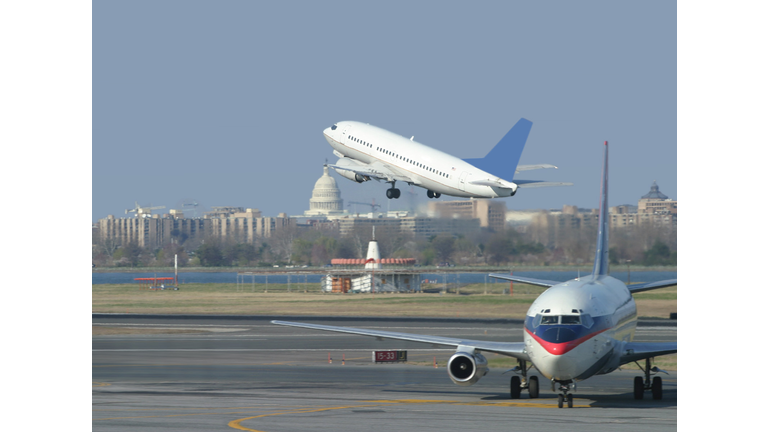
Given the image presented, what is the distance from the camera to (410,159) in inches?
3103

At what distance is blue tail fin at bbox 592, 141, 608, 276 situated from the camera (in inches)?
1775

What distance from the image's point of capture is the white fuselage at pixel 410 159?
243ft

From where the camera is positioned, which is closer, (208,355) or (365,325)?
(208,355)

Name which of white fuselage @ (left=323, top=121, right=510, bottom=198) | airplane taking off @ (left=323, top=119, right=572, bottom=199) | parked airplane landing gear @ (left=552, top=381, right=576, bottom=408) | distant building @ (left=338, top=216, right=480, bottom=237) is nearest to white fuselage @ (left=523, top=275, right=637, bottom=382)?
parked airplane landing gear @ (left=552, top=381, right=576, bottom=408)

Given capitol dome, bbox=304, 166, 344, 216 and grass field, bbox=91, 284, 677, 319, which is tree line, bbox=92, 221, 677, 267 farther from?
capitol dome, bbox=304, 166, 344, 216

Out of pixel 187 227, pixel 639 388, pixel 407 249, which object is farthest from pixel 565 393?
pixel 187 227

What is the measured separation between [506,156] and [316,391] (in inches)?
1686

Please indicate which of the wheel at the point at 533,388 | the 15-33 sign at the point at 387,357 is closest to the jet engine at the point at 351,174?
the 15-33 sign at the point at 387,357

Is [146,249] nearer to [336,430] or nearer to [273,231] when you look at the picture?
[273,231]

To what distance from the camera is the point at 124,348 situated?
6525 centimetres

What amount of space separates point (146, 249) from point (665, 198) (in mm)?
92511

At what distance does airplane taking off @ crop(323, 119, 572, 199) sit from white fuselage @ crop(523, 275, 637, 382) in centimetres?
3372

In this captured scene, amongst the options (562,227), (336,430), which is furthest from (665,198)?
(336,430)

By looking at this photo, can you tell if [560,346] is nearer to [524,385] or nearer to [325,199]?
[524,385]
